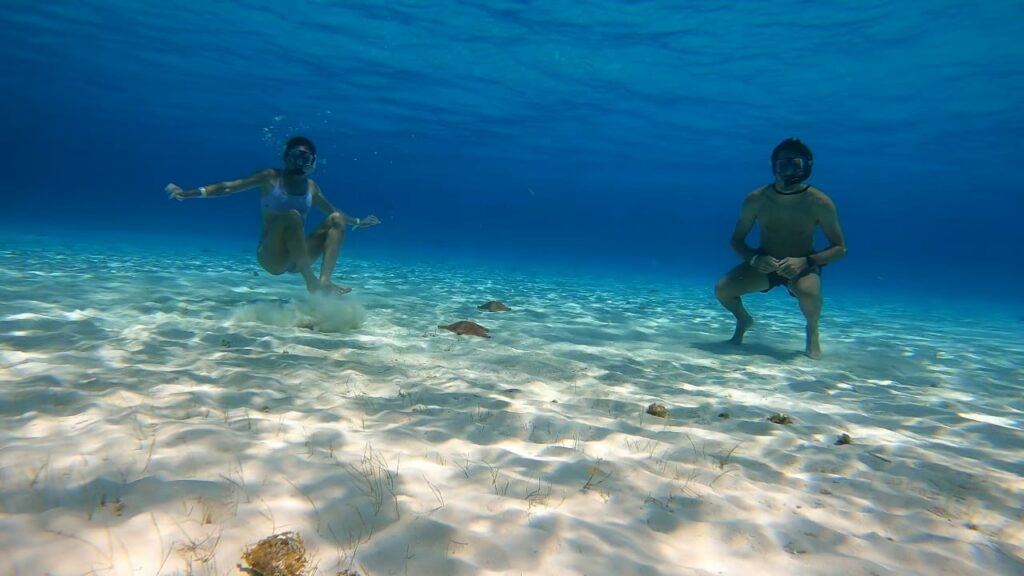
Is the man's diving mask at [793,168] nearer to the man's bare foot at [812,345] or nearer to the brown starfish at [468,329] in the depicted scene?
the man's bare foot at [812,345]

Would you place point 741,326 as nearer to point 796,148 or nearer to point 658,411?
point 796,148

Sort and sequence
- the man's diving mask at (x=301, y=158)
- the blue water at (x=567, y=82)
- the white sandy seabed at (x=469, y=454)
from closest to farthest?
the white sandy seabed at (x=469, y=454) → the man's diving mask at (x=301, y=158) → the blue water at (x=567, y=82)

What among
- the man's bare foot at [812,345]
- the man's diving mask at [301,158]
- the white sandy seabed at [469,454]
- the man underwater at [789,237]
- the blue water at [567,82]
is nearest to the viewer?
the white sandy seabed at [469,454]

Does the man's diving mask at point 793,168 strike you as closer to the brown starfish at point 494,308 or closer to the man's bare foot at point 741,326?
the man's bare foot at point 741,326

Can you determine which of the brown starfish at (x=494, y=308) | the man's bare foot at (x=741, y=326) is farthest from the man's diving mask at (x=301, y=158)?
the man's bare foot at (x=741, y=326)

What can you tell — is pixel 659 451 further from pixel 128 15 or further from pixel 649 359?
pixel 128 15

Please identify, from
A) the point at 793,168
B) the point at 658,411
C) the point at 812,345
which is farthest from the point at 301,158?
the point at 812,345

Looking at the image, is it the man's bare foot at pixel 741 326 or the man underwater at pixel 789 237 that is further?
the man's bare foot at pixel 741 326

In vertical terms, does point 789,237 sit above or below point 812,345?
above

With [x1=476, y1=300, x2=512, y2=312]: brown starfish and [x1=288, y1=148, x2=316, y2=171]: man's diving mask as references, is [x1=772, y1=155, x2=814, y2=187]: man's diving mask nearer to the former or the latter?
[x1=476, y1=300, x2=512, y2=312]: brown starfish

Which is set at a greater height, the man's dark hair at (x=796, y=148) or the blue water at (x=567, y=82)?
the blue water at (x=567, y=82)

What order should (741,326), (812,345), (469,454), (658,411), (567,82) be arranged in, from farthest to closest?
(567,82)
(741,326)
(812,345)
(658,411)
(469,454)

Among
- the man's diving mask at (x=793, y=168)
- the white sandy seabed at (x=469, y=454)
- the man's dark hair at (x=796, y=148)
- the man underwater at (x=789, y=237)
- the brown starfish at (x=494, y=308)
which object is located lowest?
the brown starfish at (x=494, y=308)

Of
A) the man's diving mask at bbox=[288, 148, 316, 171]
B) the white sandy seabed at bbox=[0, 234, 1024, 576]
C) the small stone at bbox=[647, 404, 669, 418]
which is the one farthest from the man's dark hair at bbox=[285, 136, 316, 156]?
the small stone at bbox=[647, 404, 669, 418]
